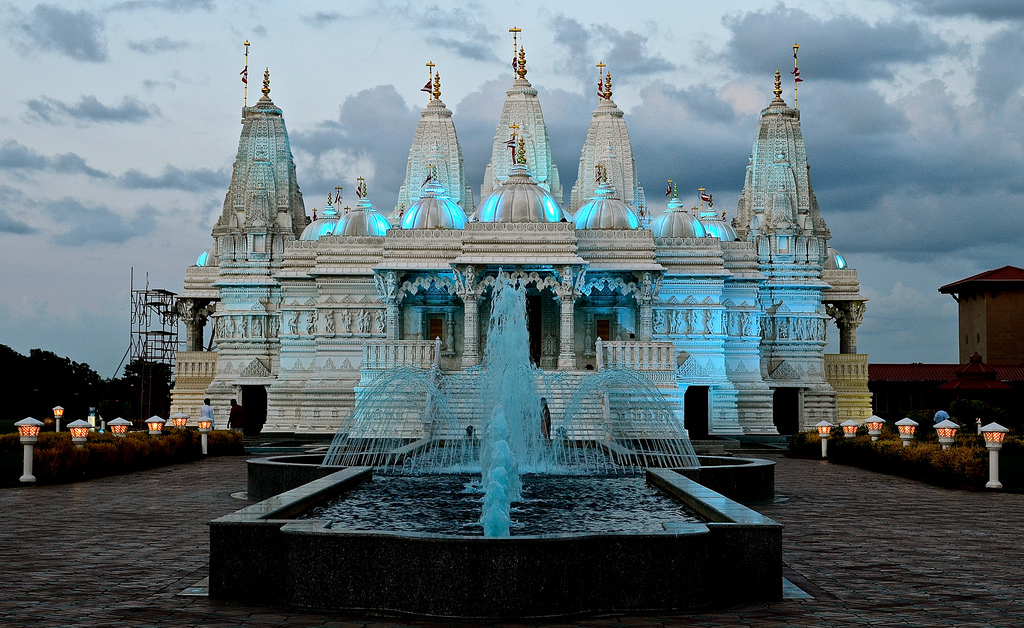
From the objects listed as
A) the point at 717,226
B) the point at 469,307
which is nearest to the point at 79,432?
the point at 469,307

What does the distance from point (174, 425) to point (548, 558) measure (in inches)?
867

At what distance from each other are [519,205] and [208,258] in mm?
17631

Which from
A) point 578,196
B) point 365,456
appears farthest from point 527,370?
point 578,196

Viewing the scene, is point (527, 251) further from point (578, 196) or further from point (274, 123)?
point (274, 123)

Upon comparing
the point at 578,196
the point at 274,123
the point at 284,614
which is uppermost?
the point at 274,123

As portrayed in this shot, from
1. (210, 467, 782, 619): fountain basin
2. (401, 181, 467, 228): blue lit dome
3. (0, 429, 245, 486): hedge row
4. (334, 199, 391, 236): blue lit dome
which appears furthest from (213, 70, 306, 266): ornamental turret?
(210, 467, 782, 619): fountain basin

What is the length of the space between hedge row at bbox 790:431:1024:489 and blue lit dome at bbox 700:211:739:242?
15150 millimetres

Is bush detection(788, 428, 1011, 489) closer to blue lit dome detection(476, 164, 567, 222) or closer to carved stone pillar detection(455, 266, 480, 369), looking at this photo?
carved stone pillar detection(455, 266, 480, 369)

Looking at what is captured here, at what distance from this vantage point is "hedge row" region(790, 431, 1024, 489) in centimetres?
1966

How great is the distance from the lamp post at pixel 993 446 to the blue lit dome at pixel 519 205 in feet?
58.8

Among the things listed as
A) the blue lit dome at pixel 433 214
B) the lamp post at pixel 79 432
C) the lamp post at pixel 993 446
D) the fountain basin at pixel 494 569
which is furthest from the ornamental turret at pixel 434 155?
the fountain basin at pixel 494 569

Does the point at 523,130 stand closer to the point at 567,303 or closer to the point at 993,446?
the point at 567,303

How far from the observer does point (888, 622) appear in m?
8.34

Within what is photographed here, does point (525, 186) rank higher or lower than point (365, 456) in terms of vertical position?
higher
